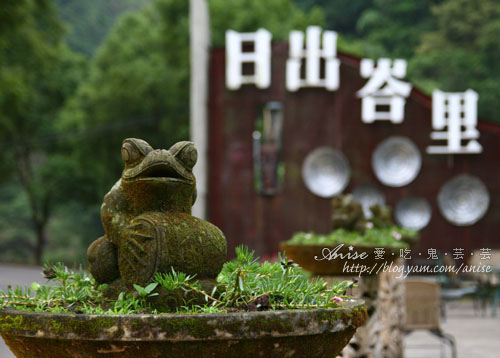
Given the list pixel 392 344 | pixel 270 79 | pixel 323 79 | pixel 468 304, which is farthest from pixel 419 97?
pixel 392 344

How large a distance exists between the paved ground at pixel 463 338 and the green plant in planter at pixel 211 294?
14.3 ft

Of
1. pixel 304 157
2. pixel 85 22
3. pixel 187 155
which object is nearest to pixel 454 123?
pixel 304 157

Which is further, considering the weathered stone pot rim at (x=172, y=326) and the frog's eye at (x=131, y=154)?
the frog's eye at (x=131, y=154)

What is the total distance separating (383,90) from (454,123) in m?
1.65

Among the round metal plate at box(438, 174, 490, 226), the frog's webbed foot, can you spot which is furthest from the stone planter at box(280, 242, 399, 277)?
the round metal plate at box(438, 174, 490, 226)

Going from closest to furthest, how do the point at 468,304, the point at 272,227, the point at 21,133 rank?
the point at 272,227 < the point at 468,304 < the point at 21,133

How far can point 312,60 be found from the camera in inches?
591

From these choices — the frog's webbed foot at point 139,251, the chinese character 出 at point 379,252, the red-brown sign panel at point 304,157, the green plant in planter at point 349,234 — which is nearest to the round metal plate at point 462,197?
the red-brown sign panel at point 304,157

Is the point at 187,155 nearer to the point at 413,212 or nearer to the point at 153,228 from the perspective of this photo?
the point at 153,228

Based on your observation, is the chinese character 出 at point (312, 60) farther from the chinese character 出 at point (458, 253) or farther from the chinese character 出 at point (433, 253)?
the chinese character 出 at point (458, 253)

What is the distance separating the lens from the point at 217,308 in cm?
247

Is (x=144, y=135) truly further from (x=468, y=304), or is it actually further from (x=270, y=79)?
(x=468, y=304)

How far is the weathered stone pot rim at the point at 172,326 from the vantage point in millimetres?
2164

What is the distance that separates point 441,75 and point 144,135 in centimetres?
1214
